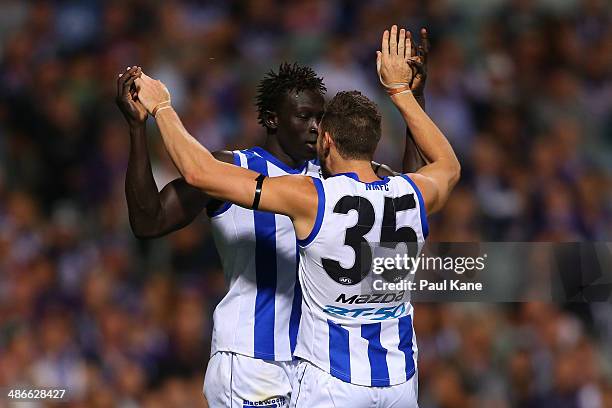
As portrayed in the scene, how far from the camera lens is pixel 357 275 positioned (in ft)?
10.4

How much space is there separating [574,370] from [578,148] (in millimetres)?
2008

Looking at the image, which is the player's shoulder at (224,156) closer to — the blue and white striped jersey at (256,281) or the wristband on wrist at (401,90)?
the blue and white striped jersey at (256,281)

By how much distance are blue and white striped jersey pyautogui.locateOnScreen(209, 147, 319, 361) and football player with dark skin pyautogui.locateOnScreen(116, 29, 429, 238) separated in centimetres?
12

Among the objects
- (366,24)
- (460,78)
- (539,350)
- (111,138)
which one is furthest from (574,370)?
(111,138)

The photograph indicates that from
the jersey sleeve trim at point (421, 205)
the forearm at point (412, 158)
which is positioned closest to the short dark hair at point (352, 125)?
the jersey sleeve trim at point (421, 205)

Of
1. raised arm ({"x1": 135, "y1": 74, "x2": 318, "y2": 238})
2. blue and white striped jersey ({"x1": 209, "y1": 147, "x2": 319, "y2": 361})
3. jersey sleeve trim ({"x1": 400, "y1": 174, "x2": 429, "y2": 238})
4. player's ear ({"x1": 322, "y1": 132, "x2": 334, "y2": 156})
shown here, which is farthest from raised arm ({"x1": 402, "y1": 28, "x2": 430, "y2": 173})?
raised arm ({"x1": 135, "y1": 74, "x2": 318, "y2": 238})

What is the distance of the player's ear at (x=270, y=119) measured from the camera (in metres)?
Answer: 3.64

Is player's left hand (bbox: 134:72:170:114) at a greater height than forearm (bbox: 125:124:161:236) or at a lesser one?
greater

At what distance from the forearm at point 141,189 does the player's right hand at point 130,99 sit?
1.3 inches

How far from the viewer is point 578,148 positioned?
7.51m

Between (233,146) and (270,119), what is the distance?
363cm

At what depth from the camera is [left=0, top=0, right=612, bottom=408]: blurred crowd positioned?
21.3 feet

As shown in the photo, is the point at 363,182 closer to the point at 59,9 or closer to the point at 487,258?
the point at 487,258

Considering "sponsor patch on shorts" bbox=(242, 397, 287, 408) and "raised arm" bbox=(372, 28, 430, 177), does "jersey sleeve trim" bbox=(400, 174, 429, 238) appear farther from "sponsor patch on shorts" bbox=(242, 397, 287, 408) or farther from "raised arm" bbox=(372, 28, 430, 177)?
"sponsor patch on shorts" bbox=(242, 397, 287, 408)
